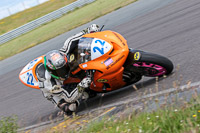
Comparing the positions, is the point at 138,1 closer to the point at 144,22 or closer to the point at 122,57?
the point at 144,22

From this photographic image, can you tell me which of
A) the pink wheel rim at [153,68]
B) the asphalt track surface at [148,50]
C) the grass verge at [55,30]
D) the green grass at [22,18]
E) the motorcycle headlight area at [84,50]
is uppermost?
the motorcycle headlight area at [84,50]

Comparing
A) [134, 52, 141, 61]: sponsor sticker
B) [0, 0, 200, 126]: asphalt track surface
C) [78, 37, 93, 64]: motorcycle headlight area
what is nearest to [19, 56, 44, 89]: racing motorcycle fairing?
[0, 0, 200, 126]: asphalt track surface

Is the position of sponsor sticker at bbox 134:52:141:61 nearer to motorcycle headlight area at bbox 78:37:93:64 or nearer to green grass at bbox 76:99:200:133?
motorcycle headlight area at bbox 78:37:93:64

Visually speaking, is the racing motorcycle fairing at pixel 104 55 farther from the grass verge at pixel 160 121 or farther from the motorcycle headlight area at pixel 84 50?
the grass verge at pixel 160 121

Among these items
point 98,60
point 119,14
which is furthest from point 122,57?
point 119,14

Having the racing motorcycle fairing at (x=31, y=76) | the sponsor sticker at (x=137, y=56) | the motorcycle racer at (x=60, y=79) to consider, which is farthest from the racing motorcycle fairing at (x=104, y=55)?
the racing motorcycle fairing at (x=31, y=76)

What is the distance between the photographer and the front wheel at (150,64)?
495 centimetres

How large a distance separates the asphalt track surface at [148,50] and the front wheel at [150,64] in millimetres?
202

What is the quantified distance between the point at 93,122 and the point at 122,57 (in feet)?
4.29

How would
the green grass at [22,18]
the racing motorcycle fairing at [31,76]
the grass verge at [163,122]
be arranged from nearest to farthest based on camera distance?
the grass verge at [163,122]
the racing motorcycle fairing at [31,76]
the green grass at [22,18]

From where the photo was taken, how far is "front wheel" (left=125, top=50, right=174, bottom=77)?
16.3ft

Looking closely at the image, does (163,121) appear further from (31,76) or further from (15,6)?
(15,6)

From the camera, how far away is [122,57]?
499 centimetres

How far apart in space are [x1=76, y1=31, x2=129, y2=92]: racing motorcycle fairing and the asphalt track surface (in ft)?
1.71
